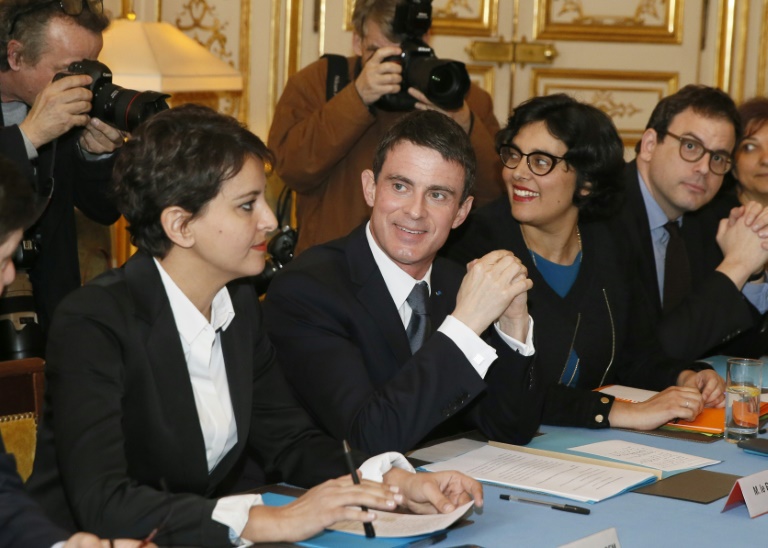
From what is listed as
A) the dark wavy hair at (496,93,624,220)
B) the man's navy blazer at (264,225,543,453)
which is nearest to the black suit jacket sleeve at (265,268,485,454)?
the man's navy blazer at (264,225,543,453)

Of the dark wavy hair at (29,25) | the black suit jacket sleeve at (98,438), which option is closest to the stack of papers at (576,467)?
the black suit jacket sleeve at (98,438)

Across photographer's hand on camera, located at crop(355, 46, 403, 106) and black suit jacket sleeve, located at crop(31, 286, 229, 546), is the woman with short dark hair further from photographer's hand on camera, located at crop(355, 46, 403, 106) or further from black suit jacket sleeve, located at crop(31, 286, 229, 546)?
photographer's hand on camera, located at crop(355, 46, 403, 106)

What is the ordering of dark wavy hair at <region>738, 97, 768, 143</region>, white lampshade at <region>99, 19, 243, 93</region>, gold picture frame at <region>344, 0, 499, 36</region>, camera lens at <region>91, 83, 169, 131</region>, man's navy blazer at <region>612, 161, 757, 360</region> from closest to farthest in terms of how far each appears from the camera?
camera lens at <region>91, 83, 169, 131</region> → man's navy blazer at <region>612, 161, 757, 360</region> → dark wavy hair at <region>738, 97, 768, 143</region> → white lampshade at <region>99, 19, 243, 93</region> → gold picture frame at <region>344, 0, 499, 36</region>

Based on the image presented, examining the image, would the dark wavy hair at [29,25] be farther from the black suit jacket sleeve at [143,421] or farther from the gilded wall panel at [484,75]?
the gilded wall panel at [484,75]

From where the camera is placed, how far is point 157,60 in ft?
13.9

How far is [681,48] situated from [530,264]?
2947mm

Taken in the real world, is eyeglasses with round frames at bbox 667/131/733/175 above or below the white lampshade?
below

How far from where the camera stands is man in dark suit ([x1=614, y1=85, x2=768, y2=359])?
301 centimetres

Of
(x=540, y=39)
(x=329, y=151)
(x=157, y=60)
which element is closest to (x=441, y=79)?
(x=329, y=151)

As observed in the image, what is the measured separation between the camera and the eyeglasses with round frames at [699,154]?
3230 millimetres

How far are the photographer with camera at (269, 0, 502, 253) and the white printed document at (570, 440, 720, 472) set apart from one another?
1.38 m

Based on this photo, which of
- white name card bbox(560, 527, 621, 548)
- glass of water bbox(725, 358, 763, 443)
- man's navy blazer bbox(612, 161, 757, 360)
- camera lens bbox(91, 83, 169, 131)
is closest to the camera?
white name card bbox(560, 527, 621, 548)

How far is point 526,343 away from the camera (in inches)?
89.1

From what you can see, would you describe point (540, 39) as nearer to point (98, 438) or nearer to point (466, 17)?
point (466, 17)
